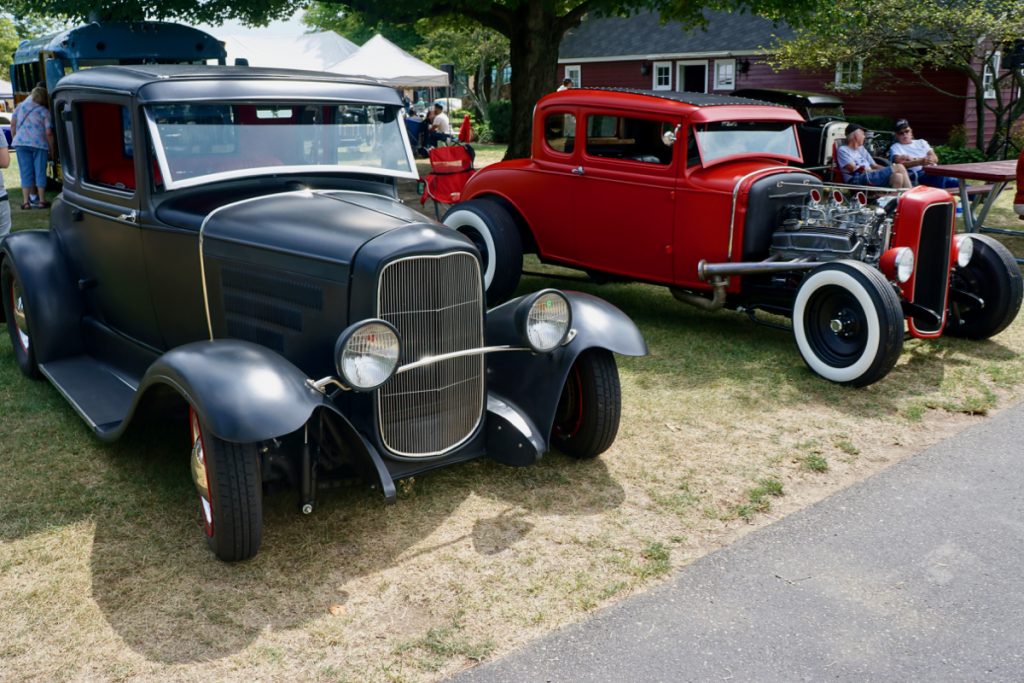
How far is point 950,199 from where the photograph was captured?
239 inches

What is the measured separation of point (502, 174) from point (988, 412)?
13.9 ft

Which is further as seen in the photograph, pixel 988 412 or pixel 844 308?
pixel 844 308

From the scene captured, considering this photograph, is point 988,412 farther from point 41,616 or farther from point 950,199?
point 41,616

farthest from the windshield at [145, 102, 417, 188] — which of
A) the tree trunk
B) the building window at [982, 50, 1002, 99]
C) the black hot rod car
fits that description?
the building window at [982, 50, 1002, 99]

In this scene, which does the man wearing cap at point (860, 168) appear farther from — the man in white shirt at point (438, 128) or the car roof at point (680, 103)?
the man in white shirt at point (438, 128)

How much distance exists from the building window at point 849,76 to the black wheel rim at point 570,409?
19567 mm

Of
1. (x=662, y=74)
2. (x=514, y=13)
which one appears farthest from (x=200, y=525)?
(x=662, y=74)

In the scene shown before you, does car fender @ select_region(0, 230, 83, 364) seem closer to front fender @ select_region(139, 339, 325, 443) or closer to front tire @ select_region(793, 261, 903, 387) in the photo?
front fender @ select_region(139, 339, 325, 443)

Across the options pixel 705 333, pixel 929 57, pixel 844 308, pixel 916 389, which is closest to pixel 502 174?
pixel 705 333

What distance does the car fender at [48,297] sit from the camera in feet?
17.0

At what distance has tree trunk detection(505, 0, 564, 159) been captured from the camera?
47.1 feet

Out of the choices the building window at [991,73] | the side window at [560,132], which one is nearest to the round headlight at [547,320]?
the side window at [560,132]

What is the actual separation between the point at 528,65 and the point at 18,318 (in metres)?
10.4

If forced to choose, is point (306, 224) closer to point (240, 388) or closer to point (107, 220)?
point (240, 388)
